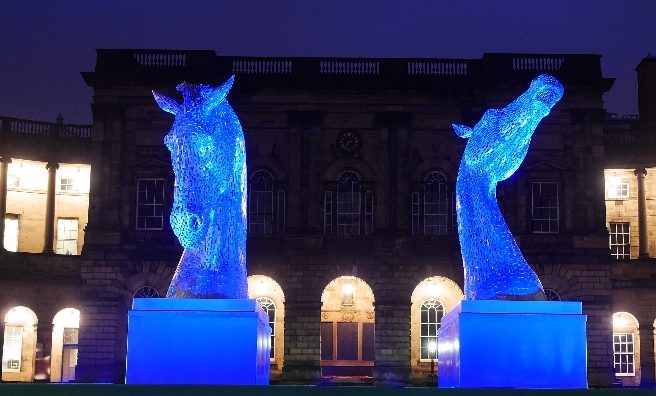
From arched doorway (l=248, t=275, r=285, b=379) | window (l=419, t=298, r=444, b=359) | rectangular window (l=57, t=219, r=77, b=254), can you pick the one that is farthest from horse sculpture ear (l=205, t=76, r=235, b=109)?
rectangular window (l=57, t=219, r=77, b=254)

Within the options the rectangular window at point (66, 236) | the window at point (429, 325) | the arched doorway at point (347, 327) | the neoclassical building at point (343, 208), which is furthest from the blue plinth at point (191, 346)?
the rectangular window at point (66, 236)

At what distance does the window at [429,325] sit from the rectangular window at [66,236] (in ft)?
44.1

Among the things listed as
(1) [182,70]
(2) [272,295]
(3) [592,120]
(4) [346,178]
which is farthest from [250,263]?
(3) [592,120]

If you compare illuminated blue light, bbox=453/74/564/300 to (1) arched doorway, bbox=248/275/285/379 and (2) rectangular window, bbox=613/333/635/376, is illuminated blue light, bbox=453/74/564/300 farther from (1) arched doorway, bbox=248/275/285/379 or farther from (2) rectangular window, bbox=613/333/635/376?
(2) rectangular window, bbox=613/333/635/376

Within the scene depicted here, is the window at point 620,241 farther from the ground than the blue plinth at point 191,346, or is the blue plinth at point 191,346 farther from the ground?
the window at point 620,241

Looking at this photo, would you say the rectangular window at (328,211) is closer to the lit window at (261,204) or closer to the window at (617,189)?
the lit window at (261,204)

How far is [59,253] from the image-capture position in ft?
127

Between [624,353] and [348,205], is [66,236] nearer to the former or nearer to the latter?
[348,205]

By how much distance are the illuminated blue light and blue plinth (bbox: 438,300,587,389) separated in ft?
3.27

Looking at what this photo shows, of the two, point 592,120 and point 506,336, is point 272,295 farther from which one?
point 506,336

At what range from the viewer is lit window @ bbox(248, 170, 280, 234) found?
3566 cm

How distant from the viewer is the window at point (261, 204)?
117ft

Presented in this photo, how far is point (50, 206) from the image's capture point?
38125 mm

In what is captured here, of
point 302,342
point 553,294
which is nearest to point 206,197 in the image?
point 302,342
